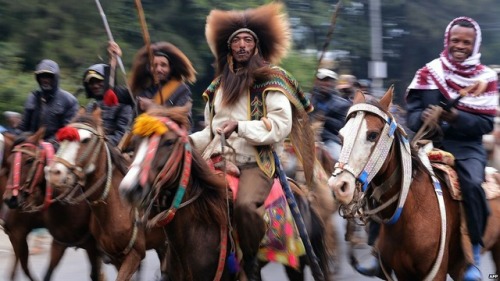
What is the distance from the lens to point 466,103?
642 centimetres

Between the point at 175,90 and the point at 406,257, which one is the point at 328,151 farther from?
the point at 406,257

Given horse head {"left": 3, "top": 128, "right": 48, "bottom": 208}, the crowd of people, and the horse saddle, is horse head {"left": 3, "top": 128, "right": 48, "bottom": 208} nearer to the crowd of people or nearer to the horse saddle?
the crowd of people

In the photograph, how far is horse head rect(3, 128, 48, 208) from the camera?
331 inches

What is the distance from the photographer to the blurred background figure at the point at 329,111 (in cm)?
1239

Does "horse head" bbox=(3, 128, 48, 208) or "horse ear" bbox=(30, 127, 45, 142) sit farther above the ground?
"horse ear" bbox=(30, 127, 45, 142)

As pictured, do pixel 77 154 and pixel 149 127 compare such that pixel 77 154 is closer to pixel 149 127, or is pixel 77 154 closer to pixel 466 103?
pixel 149 127

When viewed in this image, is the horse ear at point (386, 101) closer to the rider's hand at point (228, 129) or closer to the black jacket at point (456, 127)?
the black jacket at point (456, 127)

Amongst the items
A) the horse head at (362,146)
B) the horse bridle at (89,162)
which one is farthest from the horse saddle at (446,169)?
the horse bridle at (89,162)

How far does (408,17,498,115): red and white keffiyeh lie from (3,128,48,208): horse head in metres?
3.74

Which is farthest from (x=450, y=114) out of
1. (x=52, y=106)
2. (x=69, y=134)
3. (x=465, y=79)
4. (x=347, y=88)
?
(x=347, y=88)

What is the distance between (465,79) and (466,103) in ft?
0.57

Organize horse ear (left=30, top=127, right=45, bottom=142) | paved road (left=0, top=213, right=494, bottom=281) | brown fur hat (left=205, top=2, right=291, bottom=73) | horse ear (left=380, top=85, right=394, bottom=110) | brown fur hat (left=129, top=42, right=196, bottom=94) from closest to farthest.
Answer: horse ear (left=380, top=85, right=394, bottom=110) < brown fur hat (left=205, top=2, right=291, bottom=73) < brown fur hat (left=129, top=42, right=196, bottom=94) < horse ear (left=30, top=127, right=45, bottom=142) < paved road (left=0, top=213, right=494, bottom=281)

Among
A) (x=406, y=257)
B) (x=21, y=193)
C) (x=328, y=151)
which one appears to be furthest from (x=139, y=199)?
(x=328, y=151)

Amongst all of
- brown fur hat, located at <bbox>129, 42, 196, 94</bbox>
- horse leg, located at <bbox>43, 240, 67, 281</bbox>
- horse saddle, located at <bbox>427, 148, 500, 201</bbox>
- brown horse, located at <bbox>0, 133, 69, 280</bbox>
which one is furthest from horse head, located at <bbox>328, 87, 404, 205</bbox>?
brown horse, located at <bbox>0, 133, 69, 280</bbox>
